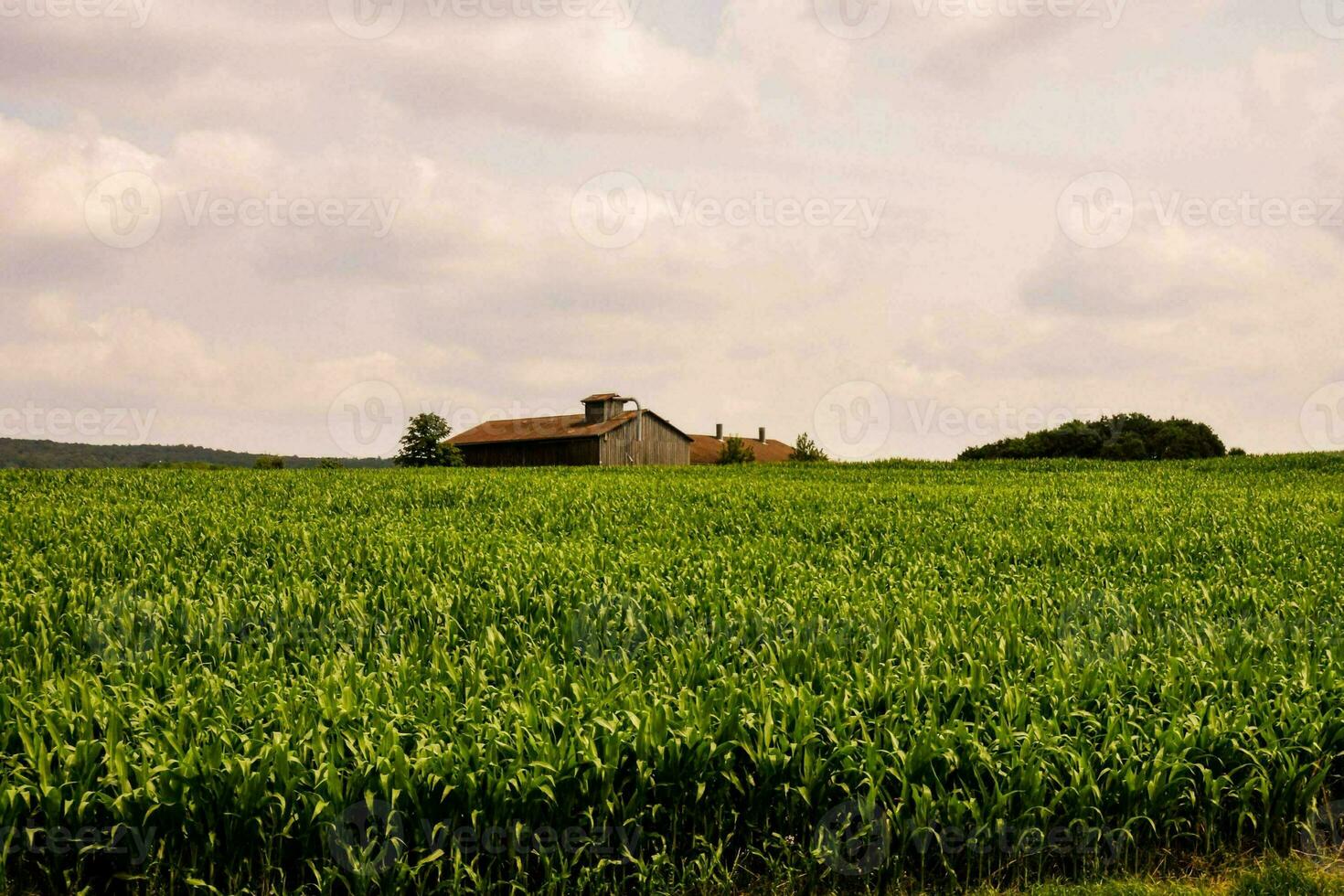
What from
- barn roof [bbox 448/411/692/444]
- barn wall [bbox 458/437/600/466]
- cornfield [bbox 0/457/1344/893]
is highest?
barn roof [bbox 448/411/692/444]

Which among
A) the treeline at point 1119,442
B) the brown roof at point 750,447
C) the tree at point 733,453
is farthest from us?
the brown roof at point 750,447

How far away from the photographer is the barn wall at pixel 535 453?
62.9 m

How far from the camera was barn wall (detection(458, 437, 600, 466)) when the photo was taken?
6294cm

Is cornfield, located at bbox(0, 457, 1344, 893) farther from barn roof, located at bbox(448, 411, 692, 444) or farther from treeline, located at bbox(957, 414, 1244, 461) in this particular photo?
treeline, located at bbox(957, 414, 1244, 461)

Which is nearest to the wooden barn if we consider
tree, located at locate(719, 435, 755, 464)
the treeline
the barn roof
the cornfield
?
the barn roof

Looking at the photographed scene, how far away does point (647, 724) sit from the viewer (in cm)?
473

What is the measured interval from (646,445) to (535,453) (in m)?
8.28

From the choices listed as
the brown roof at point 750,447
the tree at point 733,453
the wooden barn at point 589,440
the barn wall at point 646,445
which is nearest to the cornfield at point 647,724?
the wooden barn at point 589,440

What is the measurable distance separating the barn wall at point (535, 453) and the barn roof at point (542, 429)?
44 centimetres

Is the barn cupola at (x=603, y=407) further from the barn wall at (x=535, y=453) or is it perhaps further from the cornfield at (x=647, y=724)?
the cornfield at (x=647, y=724)

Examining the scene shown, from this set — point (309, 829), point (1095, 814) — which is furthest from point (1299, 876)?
point (309, 829)

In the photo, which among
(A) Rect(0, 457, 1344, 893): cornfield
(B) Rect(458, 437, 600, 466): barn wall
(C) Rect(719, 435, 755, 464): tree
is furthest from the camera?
(C) Rect(719, 435, 755, 464): tree

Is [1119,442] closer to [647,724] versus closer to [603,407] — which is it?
[603,407]

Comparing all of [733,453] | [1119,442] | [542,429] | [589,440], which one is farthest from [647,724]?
[1119,442]
